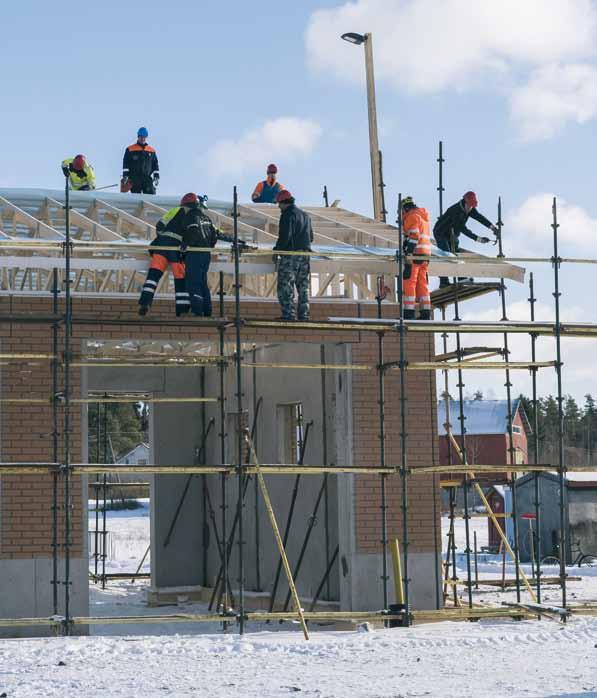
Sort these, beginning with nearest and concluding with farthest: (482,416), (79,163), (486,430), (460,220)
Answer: (460,220) → (79,163) → (486,430) → (482,416)

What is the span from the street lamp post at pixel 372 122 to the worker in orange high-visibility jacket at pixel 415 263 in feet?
20.2

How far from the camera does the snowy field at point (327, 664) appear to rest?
10.5 meters

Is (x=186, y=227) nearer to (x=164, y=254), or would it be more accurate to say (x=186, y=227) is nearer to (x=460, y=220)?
(x=164, y=254)

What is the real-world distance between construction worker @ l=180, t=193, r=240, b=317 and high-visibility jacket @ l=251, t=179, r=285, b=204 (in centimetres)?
583

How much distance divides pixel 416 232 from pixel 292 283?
1804mm

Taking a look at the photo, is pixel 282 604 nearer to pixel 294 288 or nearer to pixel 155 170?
pixel 294 288

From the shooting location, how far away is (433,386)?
Result: 1680 cm

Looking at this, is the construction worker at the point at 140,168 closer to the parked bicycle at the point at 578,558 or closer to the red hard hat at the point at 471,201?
the red hard hat at the point at 471,201

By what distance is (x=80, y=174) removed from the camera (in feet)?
63.4

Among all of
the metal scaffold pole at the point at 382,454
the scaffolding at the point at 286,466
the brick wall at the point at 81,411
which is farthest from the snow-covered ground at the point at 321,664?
the brick wall at the point at 81,411

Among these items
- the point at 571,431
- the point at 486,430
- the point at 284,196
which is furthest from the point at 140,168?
the point at 571,431

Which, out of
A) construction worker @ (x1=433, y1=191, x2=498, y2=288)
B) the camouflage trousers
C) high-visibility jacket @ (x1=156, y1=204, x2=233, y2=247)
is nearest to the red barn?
construction worker @ (x1=433, y1=191, x2=498, y2=288)

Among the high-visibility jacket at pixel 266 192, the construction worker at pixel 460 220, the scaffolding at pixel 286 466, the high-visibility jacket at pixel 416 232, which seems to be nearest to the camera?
the scaffolding at pixel 286 466

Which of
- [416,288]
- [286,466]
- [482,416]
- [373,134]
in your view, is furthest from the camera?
[482,416]
